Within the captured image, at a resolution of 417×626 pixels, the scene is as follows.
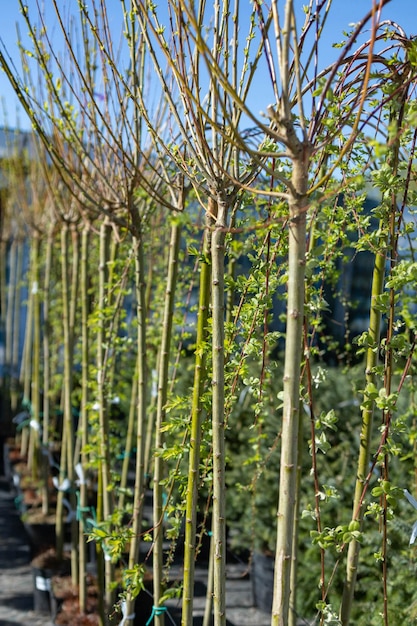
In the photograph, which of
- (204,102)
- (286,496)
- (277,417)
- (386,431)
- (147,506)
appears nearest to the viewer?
(286,496)

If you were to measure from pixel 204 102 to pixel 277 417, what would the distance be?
2.44 metres

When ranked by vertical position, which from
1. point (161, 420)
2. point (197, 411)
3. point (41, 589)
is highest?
point (197, 411)

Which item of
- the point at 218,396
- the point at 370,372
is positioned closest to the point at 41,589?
the point at 218,396

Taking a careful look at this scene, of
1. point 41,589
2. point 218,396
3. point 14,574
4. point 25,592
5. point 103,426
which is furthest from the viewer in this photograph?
point 14,574

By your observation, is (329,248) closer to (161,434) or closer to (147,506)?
(161,434)

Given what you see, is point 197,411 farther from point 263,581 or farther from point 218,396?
point 263,581

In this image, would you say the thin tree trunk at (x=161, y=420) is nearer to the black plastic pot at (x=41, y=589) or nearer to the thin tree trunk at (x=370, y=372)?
the thin tree trunk at (x=370, y=372)

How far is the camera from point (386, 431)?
62.8 inches

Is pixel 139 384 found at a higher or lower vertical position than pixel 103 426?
higher

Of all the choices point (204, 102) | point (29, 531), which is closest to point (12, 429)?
point (29, 531)

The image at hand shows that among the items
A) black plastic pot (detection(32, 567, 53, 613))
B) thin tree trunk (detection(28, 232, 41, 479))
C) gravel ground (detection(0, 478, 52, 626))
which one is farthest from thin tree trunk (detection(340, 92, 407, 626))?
thin tree trunk (detection(28, 232, 41, 479))

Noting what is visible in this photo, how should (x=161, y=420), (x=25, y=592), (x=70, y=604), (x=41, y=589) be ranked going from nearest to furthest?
(x=161, y=420) → (x=70, y=604) → (x=41, y=589) → (x=25, y=592)

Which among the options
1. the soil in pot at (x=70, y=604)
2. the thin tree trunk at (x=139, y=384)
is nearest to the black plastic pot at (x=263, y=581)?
the soil in pot at (x=70, y=604)

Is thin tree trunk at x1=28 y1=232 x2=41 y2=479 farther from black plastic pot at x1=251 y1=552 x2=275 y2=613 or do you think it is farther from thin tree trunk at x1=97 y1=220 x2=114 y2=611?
thin tree trunk at x1=97 y1=220 x2=114 y2=611
